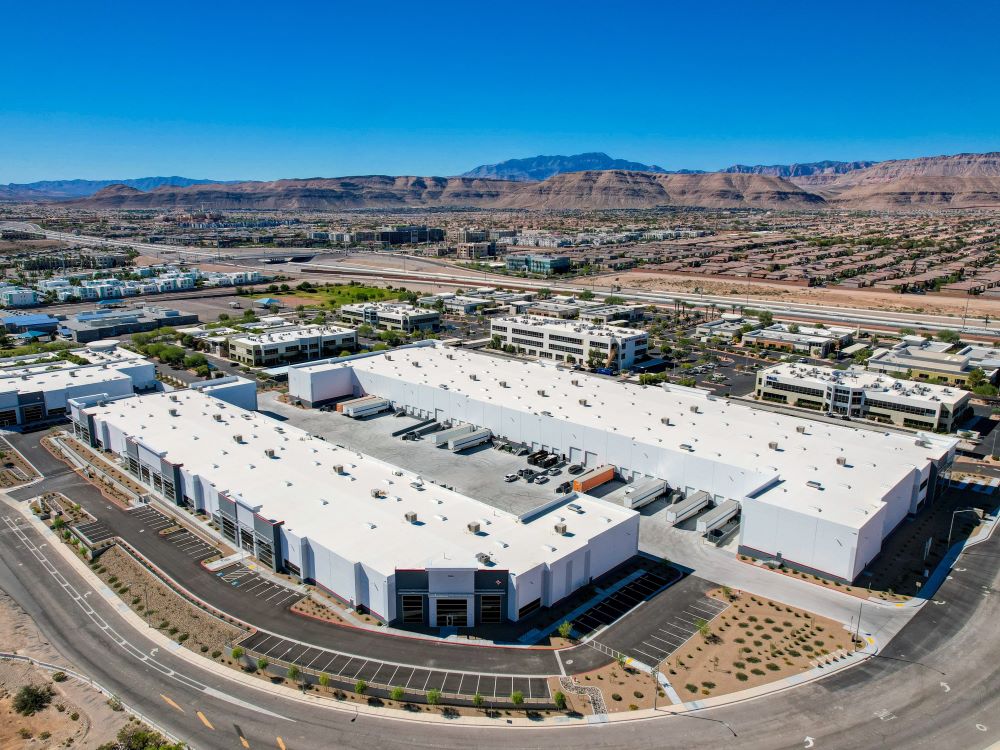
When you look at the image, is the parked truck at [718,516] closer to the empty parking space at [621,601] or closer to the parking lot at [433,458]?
the empty parking space at [621,601]

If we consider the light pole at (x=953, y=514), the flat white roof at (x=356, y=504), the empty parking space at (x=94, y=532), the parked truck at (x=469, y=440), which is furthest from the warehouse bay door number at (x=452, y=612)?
the light pole at (x=953, y=514)

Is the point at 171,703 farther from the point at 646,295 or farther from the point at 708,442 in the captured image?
the point at 646,295

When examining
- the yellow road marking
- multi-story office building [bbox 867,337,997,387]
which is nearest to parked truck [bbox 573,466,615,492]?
the yellow road marking

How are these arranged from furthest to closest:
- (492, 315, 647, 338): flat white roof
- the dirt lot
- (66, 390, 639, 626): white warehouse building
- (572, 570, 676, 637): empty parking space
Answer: (492, 315, 647, 338): flat white roof, (572, 570, 676, 637): empty parking space, (66, 390, 639, 626): white warehouse building, the dirt lot

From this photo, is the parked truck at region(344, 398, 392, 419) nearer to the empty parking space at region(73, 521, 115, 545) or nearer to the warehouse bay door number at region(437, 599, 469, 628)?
the empty parking space at region(73, 521, 115, 545)

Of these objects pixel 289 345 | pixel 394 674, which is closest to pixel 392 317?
pixel 289 345

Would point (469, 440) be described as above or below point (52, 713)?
above
